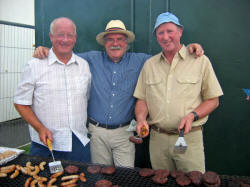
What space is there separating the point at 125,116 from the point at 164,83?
70cm

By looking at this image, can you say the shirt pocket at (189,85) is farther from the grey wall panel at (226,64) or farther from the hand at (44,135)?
the hand at (44,135)

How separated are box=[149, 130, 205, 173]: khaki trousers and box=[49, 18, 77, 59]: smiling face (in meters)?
1.50

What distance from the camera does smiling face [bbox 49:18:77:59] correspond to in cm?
273

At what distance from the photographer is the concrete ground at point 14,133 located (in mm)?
5741

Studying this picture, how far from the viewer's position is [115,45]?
295 cm

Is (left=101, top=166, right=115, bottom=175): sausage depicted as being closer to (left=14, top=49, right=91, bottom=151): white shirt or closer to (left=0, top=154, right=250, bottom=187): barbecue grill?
(left=0, top=154, right=250, bottom=187): barbecue grill

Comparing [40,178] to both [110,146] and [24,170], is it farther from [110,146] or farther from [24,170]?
[110,146]

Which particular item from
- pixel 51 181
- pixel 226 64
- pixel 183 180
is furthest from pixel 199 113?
pixel 51 181

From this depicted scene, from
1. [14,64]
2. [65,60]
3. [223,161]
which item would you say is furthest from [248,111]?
[14,64]

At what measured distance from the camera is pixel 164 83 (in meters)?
2.65

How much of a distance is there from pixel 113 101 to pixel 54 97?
2.42ft

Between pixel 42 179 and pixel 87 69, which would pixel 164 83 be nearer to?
pixel 87 69

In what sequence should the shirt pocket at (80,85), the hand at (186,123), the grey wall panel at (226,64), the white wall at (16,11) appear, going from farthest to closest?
the white wall at (16,11) → the grey wall panel at (226,64) → the shirt pocket at (80,85) → the hand at (186,123)

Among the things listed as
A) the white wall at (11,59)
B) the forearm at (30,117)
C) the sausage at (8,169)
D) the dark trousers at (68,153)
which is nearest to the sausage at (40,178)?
the sausage at (8,169)
